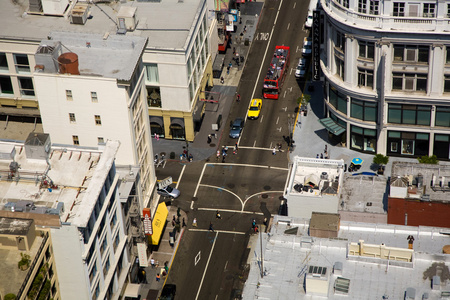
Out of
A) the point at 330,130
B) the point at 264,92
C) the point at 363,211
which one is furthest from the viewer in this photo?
the point at 264,92

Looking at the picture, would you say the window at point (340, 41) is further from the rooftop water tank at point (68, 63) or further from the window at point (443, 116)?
the rooftop water tank at point (68, 63)

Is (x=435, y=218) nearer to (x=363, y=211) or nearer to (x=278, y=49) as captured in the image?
(x=363, y=211)

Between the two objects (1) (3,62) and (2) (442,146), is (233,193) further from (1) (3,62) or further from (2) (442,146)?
(1) (3,62)

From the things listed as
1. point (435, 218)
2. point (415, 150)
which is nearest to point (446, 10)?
point (415, 150)

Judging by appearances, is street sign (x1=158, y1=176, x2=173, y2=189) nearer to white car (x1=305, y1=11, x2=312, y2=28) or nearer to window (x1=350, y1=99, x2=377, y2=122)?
window (x1=350, y1=99, x2=377, y2=122)

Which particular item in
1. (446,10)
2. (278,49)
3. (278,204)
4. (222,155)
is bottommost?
(278,204)

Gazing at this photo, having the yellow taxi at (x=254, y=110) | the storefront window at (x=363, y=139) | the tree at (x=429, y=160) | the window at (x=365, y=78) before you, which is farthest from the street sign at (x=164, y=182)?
the tree at (x=429, y=160)
